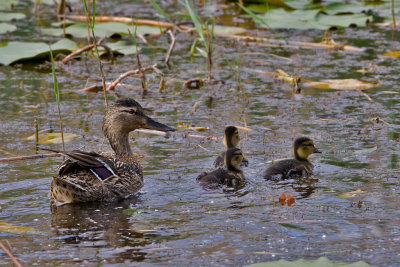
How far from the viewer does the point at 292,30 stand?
1233 centimetres

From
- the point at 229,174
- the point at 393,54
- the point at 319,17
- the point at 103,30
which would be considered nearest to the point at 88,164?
Result: the point at 229,174

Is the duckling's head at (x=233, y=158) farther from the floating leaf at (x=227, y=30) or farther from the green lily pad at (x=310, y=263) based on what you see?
the floating leaf at (x=227, y=30)

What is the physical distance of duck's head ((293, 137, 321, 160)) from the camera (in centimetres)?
639

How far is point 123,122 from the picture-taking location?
6391mm

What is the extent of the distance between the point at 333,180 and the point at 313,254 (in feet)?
5.72

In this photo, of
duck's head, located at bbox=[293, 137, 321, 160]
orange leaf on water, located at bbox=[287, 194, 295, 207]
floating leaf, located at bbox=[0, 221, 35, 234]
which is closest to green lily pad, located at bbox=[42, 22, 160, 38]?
duck's head, located at bbox=[293, 137, 321, 160]

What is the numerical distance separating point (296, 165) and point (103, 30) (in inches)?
232

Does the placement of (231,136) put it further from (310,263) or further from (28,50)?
(28,50)

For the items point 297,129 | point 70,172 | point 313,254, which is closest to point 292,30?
point 297,129

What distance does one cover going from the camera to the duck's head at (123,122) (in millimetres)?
6375

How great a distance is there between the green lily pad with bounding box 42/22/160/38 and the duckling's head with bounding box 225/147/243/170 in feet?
17.7

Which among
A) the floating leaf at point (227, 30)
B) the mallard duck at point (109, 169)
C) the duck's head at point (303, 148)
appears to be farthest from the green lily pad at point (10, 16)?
the duck's head at point (303, 148)

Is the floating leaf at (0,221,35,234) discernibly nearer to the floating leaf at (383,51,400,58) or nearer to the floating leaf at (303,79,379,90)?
the floating leaf at (303,79,379,90)

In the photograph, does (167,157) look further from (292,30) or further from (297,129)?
(292,30)
